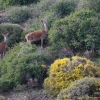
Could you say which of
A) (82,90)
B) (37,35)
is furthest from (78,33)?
(82,90)

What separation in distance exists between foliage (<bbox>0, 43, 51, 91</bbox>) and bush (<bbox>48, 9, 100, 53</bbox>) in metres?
1.31

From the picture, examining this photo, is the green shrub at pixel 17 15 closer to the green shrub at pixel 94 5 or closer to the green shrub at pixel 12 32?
the green shrub at pixel 12 32

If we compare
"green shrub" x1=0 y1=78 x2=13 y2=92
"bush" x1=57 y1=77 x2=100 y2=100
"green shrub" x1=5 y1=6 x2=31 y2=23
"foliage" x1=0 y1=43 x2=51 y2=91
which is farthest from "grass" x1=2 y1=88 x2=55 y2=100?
"green shrub" x1=5 y1=6 x2=31 y2=23

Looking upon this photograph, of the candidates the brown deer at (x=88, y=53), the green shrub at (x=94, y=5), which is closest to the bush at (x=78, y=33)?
the brown deer at (x=88, y=53)

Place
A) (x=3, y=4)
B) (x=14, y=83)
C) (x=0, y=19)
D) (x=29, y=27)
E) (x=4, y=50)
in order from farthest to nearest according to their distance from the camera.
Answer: (x=3, y=4), (x=0, y=19), (x=29, y=27), (x=4, y=50), (x=14, y=83)

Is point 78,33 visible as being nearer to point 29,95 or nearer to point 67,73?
point 67,73

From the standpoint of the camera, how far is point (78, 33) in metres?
16.7

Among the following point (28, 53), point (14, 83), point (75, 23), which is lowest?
point (14, 83)

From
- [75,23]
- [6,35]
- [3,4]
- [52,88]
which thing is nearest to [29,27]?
[6,35]

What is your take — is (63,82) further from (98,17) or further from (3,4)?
(3,4)

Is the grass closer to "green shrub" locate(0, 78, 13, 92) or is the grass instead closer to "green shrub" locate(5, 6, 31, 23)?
"green shrub" locate(0, 78, 13, 92)

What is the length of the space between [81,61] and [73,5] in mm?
8019

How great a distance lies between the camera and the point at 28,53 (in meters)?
16.1

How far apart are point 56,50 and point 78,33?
1.36 metres
